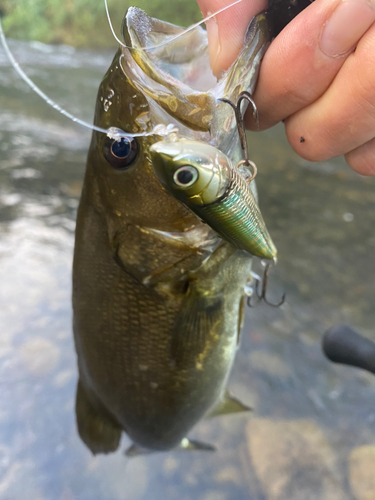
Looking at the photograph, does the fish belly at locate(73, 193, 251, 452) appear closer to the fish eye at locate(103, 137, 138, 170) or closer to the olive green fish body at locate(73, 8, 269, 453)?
the olive green fish body at locate(73, 8, 269, 453)

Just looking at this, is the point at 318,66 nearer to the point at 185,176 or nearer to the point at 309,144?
the point at 309,144

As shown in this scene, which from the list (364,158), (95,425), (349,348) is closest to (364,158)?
(364,158)

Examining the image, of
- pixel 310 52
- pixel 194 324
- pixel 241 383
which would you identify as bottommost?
pixel 241 383

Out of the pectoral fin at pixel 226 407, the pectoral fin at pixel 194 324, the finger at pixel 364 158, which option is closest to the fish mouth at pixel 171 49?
the finger at pixel 364 158

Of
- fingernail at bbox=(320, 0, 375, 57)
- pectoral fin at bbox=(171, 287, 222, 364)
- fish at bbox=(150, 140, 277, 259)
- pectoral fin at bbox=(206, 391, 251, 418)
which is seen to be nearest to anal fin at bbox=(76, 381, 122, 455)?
pectoral fin at bbox=(206, 391, 251, 418)

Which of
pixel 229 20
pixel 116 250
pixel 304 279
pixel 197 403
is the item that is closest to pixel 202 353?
pixel 197 403

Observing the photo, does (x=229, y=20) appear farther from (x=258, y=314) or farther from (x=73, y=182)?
(x=73, y=182)

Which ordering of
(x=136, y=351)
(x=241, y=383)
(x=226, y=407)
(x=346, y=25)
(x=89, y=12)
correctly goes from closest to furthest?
(x=346, y=25) < (x=136, y=351) < (x=89, y=12) < (x=226, y=407) < (x=241, y=383)
